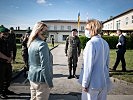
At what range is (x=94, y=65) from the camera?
445 centimetres

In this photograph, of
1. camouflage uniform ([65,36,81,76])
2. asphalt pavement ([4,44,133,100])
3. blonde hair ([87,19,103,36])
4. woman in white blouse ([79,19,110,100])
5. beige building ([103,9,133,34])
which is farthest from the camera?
beige building ([103,9,133,34])

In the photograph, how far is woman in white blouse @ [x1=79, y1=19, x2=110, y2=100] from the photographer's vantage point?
14.4 feet

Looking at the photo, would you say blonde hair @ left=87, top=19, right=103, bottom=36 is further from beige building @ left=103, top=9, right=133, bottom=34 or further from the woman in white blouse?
beige building @ left=103, top=9, right=133, bottom=34

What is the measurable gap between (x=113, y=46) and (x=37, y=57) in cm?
3062

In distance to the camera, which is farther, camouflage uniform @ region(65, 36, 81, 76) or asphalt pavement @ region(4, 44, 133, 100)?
camouflage uniform @ region(65, 36, 81, 76)

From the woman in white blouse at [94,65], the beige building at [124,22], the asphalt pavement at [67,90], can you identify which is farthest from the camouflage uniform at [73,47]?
the beige building at [124,22]

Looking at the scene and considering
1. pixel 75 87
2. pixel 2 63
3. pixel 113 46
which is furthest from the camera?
pixel 113 46

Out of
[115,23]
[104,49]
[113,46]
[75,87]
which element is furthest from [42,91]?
[115,23]

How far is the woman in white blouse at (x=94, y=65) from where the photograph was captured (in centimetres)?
438

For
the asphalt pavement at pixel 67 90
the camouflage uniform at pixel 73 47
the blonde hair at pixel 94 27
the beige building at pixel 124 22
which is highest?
the beige building at pixel 124 22

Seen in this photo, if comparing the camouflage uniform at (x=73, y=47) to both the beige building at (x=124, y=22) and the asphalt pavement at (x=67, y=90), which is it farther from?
the beige building at (x=124, y=22)

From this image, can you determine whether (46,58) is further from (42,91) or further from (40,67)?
(42,91)

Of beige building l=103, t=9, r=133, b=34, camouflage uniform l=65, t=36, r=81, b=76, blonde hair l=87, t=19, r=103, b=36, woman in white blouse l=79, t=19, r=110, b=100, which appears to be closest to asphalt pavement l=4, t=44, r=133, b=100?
camouflage uniform l=65, t=36, r=81, b=76

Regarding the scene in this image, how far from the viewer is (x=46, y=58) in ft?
14.9
